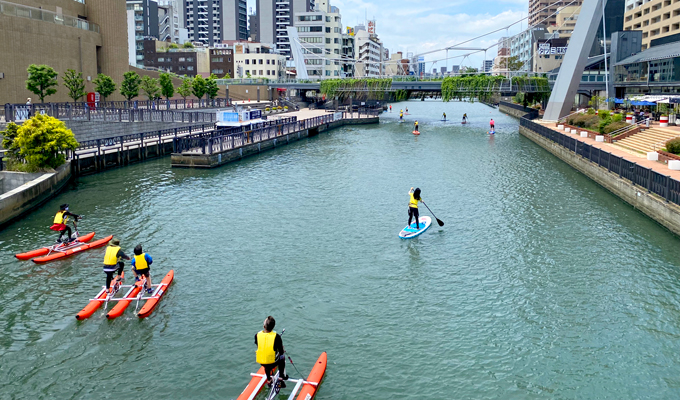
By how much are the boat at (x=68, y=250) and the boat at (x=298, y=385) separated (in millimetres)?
11307

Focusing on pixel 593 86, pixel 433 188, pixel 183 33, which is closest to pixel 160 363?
pixel 433 188

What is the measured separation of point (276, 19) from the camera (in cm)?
19125

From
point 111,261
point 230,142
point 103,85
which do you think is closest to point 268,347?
point 111,261

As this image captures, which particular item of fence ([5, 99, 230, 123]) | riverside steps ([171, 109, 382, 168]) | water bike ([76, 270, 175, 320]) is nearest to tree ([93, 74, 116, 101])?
fence ([5, 99, 230, 123])

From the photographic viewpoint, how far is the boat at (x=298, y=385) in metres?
11.3

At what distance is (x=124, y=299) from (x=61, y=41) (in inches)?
2064

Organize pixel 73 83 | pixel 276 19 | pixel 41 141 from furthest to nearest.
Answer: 1. pixel 276 19
2. pixel 73 83
3. pixel 41 141

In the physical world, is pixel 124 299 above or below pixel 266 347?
below

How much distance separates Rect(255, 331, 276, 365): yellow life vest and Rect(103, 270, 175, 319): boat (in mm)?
5664

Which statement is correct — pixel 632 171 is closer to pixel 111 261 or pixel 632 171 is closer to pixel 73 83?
pixel 111 261

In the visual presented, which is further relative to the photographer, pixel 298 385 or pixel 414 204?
pixel 414 204

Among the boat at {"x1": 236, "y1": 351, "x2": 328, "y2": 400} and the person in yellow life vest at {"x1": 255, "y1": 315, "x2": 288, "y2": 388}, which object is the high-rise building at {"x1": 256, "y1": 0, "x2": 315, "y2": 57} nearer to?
the boat at {"x1": 236, "y1": 351, "x2": 328, "y2": 400}

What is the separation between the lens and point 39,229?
24391mm

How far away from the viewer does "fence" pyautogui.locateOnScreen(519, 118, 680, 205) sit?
2370 cm
